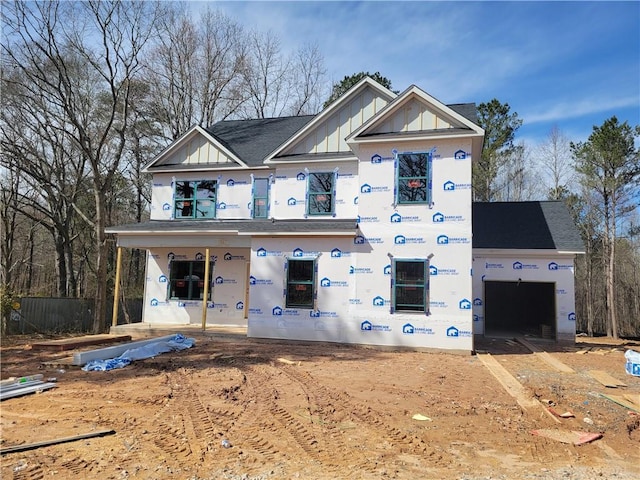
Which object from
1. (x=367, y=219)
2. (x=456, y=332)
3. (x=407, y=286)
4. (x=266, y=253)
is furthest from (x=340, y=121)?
(x=456, y=332)

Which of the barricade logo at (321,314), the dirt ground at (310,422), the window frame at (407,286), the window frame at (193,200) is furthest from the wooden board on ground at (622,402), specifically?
the window frame at (193,200)

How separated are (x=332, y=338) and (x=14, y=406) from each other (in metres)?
8.20

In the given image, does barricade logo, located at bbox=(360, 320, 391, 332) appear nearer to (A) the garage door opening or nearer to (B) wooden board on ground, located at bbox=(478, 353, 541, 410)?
(B) wooden board on ground, located at bbox=(478, 353, 541, 410)

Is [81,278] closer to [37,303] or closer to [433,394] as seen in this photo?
[37,303]

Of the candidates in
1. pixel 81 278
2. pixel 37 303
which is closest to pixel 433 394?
pixel 37 303

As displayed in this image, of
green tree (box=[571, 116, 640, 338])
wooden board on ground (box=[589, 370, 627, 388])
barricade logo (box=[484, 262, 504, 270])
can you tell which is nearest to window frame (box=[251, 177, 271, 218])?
barricade logo (box=[484, 262, 504, 270])

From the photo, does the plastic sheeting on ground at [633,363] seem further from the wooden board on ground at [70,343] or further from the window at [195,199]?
the window at [195,199]

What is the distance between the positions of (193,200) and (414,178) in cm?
870

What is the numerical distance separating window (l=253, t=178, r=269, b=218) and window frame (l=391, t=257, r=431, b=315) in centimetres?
566

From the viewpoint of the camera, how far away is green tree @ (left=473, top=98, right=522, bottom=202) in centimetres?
2758

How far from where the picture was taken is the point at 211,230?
14258mm

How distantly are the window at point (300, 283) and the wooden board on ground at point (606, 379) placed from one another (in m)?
7.44

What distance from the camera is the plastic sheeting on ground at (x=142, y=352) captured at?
928 cm

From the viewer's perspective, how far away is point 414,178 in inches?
505
